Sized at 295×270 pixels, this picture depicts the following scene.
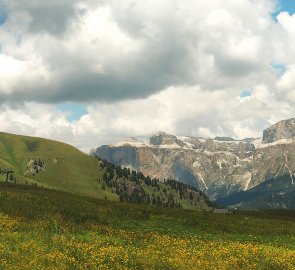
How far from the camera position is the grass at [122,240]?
23.0 metres

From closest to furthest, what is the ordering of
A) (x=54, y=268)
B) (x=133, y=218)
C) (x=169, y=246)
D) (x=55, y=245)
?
(x=54, y=268), (x=55, y=245), (x=169, y=246), (x=133, y=218)

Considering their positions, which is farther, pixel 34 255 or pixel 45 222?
pixel 45 222

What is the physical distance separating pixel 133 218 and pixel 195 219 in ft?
27.3

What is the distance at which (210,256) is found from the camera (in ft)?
88.3

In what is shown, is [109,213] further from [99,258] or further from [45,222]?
[99,258]

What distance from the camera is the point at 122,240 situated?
104 ft

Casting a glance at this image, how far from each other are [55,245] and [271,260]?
45.5 feet

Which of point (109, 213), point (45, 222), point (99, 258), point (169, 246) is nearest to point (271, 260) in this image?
point (169, 246)

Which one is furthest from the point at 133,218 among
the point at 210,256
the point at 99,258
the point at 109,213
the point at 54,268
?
the point at 54,268

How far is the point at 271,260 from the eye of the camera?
2617 centimetres

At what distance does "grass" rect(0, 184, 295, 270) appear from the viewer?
906 inches

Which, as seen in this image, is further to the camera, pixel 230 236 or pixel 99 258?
pixel 230 236

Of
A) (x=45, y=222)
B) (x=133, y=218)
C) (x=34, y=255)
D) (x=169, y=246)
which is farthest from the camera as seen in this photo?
(x=133, y=218)

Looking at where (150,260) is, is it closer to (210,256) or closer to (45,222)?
(210,256)
